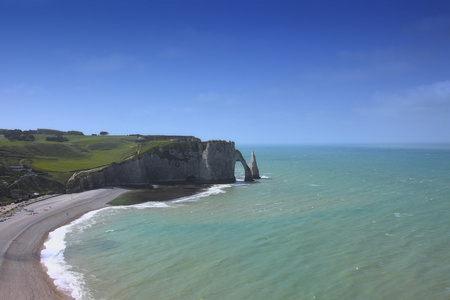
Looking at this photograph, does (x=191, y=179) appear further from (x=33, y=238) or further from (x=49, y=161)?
(x=33, y=238)

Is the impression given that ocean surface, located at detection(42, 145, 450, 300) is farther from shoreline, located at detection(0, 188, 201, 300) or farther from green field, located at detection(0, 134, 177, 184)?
green field, located at detection(0, 134, 177, 184)

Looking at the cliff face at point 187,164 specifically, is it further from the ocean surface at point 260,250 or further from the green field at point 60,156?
the ocean surface at point 260,250

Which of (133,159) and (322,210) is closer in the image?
(322,210)

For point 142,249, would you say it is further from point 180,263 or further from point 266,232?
point 266,232

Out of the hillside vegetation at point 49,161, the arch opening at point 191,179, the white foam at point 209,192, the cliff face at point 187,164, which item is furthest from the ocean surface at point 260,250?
the arch opening at point 191,179

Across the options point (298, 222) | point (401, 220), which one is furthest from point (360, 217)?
point (298, 222)

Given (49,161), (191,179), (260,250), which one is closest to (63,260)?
(260,250)

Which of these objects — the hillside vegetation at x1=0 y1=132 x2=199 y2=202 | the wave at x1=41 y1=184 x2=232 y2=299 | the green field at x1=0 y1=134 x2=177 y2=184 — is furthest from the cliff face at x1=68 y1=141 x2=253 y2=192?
the wave at x1=41 y1=184 x2=232 y2=299
